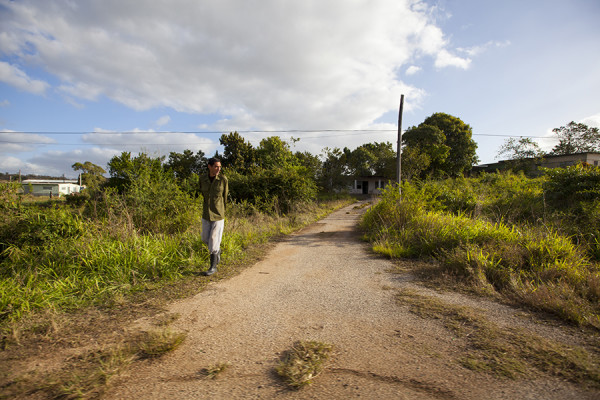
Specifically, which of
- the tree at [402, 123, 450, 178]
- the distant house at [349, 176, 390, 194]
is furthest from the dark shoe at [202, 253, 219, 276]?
the distant house at [349, 176, 390, 194]

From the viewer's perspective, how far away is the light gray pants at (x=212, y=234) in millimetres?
4328

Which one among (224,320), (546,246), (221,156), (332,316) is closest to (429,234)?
(546,246)

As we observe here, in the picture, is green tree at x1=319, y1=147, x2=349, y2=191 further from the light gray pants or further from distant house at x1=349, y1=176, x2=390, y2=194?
the light gray pants

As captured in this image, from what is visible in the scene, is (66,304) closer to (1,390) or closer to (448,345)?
(1,390)

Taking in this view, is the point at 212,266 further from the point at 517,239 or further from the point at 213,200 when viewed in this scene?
the point at 517,239

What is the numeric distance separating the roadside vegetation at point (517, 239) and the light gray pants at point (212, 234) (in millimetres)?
3362

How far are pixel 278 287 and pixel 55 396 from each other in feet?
8.31

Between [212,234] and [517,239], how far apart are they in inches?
209

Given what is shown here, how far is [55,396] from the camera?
1750mm

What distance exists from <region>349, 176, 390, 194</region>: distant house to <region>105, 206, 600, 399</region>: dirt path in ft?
122

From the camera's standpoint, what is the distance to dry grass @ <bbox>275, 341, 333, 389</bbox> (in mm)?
1886

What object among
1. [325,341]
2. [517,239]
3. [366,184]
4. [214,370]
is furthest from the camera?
[366,184]

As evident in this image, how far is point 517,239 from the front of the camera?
4820 mm

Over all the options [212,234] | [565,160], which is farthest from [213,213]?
[565,160]
